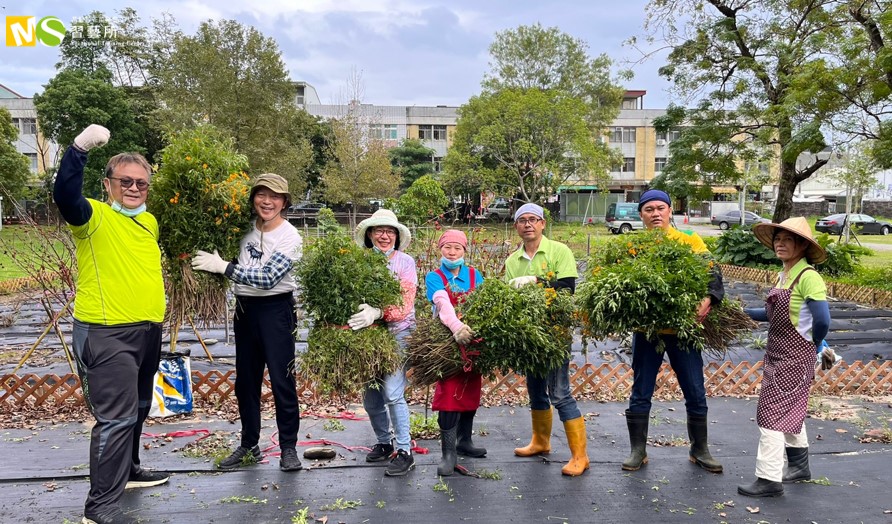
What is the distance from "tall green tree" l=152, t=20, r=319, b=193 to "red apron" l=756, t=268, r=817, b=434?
929 inches

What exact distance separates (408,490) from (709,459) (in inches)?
75.7

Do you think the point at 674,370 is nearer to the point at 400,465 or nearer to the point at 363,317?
the point at 400,465

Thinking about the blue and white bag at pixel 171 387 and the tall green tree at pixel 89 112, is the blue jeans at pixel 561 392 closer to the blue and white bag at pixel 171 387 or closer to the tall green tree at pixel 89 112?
the blue and white bag at pixel 171 387

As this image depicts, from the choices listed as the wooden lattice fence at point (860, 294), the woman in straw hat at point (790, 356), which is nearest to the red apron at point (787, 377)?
the woman in straw hat at point (790, 356)

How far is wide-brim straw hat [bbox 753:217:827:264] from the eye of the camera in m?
3.69

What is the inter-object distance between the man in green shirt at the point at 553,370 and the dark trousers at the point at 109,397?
7.23 feet

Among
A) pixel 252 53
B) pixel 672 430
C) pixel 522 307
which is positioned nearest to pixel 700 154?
pixel 672 430

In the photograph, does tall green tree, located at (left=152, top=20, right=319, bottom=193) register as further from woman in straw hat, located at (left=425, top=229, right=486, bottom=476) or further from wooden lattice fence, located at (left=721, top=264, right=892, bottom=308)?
woman in straw hat, located at (left=425, top=229, right=486, bottom=476)

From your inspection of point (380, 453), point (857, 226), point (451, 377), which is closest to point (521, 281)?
point (451, 377)

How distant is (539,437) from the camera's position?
423 centimetres

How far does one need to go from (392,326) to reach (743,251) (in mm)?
15195

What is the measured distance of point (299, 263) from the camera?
3.84 meters

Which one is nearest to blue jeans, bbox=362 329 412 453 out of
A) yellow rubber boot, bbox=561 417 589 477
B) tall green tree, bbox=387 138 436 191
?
yellow rubber boot, bbox=561 417 589 477

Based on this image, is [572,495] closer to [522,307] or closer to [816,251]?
[522,307]
